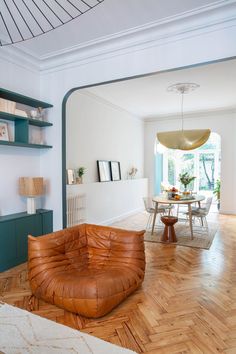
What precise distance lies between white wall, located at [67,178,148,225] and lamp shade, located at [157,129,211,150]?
5.44ft

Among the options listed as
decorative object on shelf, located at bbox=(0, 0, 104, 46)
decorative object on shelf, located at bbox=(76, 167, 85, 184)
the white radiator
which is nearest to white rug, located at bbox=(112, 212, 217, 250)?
the white radiator

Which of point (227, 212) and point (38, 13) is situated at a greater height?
point (38, 13)

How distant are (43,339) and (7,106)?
2686 millimetres

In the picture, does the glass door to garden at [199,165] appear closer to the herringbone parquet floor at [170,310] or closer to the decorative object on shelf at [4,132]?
the herringbone parquet floor at [170,310]

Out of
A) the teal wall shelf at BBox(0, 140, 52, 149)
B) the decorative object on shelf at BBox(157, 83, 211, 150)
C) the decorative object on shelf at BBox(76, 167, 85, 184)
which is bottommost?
the decorative object on shelf at BBox(76, 167, 85, 184)

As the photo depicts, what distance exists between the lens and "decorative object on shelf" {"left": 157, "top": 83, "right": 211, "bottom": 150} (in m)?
5.17

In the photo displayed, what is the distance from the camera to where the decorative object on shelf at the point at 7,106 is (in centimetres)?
326

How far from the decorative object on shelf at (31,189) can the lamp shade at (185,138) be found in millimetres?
2956

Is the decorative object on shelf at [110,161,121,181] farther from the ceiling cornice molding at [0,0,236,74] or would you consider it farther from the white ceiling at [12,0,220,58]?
the white ceiling at [12,0,220,58]

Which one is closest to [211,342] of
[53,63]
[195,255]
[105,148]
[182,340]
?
[182,340]

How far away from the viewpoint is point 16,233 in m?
3.40

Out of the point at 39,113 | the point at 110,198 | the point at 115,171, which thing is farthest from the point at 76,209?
the point at 115,171

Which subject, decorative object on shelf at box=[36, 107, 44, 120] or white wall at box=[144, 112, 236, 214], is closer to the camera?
decorative object on shelf at box=[36, 107, 44, 120]

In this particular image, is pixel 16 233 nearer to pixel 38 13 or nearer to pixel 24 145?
pixel 24 145
